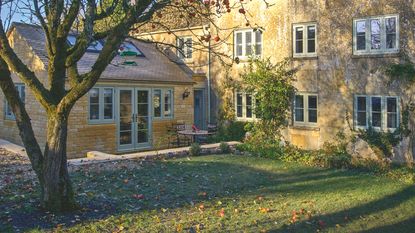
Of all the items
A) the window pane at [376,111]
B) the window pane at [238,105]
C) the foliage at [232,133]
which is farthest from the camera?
the window pane at [238,105]

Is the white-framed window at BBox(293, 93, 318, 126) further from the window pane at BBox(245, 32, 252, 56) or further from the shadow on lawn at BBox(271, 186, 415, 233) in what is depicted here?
the shadow on lawn at BBox(271, 186, 415, 233)

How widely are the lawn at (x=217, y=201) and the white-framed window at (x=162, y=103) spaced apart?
21.8 ft

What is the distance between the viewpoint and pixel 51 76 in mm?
6887

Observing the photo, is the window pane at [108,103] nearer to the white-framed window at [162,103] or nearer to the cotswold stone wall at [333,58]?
the white-framed window at [162,103]

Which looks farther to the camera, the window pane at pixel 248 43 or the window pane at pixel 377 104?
the window pane at pixel 248 43

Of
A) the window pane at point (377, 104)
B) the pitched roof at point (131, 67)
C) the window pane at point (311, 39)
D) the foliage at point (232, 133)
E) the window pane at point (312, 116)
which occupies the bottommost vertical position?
the foliage at point (232, 133)

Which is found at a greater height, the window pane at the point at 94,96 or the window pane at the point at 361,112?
the window pane at the point at 94,96

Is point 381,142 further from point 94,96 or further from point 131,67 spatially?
point 131,67

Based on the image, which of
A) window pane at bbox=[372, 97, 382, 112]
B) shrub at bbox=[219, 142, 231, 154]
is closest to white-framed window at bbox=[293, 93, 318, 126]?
window pane at bbox=[372, 97, 382, 112]

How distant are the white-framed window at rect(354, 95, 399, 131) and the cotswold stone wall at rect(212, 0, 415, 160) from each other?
218mm

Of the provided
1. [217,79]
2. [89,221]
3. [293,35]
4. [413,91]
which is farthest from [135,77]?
[89,221]

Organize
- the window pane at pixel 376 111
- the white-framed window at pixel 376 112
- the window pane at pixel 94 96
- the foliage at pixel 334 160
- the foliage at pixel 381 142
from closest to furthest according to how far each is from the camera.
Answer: the foliage at pixel 334 160, the foliage at pixel 381 142, the white-framed window at pixel 376 112, the window pane at pixel 376 111, the window pane at pixel 94 96

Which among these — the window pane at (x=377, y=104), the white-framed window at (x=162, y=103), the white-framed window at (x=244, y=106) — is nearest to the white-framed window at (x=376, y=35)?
the window pane at (x=377, y=104)

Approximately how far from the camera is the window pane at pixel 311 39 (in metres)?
18.1
